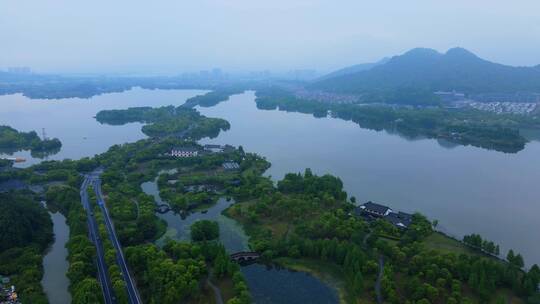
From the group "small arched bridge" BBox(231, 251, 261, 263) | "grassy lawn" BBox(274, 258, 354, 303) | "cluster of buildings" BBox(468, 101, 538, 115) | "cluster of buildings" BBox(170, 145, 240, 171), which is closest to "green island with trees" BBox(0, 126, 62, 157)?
"cluster of buildings" BBox(170, 145, 240, 171)

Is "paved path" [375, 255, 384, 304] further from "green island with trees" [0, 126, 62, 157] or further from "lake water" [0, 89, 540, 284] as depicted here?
"green island with trees" [0, 126, 62, 157]

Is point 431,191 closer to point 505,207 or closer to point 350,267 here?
point 505,207

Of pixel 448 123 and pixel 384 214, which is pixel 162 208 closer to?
pixel 384 214

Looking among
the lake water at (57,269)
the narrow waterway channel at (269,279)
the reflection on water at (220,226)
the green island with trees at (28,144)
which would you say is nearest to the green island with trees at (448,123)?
the reflection on water at (220,226)

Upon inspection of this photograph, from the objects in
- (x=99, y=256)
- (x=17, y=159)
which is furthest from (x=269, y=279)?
(x=17, y=159)

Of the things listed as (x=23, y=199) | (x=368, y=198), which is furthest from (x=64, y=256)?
(x=368, y=198)

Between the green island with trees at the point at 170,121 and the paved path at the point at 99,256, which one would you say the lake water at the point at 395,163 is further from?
the paved path at the point at 99,256
